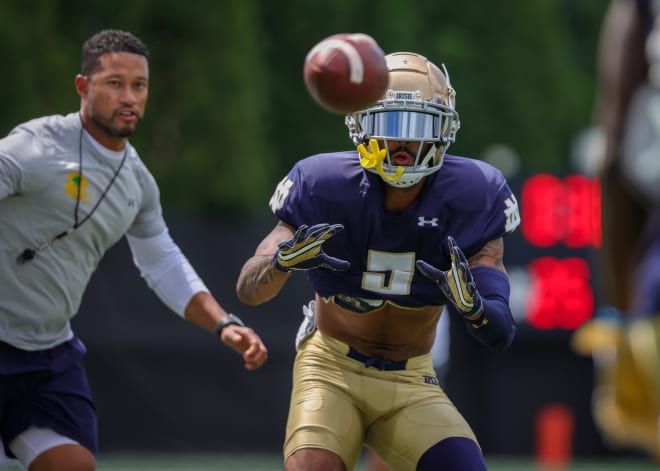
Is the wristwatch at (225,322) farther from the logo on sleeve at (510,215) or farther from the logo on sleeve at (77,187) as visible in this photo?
the logo on sleeve at (510,215)

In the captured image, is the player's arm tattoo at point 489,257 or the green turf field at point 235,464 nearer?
the player's arm tattoo at point 489,257

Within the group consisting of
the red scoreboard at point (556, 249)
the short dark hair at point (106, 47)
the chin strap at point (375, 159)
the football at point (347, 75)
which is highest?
the football at point (347, 75)

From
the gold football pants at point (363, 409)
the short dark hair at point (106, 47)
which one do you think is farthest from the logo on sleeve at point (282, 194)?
the short dark hair at point (106, 47)

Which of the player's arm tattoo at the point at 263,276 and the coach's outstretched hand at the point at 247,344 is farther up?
the player's arm tattoo at the point at 263,276

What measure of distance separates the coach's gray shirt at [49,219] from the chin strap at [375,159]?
1083 millimetres

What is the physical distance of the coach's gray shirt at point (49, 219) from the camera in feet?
15.2

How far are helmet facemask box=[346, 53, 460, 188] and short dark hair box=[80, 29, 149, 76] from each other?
1015mm

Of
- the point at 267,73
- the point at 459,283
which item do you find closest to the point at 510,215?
the point at 459,283

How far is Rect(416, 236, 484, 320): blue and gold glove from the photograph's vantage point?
3.83m

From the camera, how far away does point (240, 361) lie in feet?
33.3

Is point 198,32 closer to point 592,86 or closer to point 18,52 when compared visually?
point 18,52

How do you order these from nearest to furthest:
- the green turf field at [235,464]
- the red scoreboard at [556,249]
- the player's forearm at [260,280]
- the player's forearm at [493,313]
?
the player's forearm at [493,313] → the player's forearm at [260,280] → the green turf field at [235,464] → the red scoreboard at [556,249]

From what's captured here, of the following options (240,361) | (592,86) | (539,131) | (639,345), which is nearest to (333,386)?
(639,345)

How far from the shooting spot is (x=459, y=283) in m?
3.83
